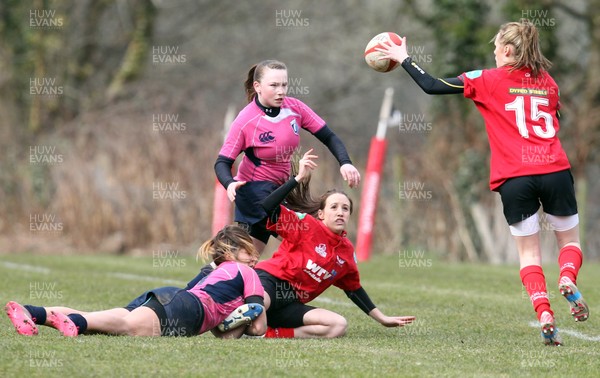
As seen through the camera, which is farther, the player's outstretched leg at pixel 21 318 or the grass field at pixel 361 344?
the player's outstretched leg at pixel 21 318

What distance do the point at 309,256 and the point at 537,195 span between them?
1.61 metres

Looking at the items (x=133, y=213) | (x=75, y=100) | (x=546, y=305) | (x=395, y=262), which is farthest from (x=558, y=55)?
(x=546, y=305)

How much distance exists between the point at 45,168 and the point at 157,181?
2264 mm

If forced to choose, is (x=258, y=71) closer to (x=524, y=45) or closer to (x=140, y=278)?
(x=524, y=45)

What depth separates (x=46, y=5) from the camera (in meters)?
25.7

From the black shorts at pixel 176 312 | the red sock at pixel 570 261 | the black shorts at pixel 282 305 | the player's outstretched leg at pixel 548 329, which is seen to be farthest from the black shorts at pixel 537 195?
the black shorts at pixel 176 312

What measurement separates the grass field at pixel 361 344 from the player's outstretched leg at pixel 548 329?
8 centimetres

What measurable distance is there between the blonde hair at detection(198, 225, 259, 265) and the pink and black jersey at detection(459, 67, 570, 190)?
1737mm

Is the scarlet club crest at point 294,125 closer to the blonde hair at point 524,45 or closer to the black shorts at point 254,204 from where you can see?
the black shorts at point 254,204

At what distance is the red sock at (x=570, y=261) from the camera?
6.78 meters

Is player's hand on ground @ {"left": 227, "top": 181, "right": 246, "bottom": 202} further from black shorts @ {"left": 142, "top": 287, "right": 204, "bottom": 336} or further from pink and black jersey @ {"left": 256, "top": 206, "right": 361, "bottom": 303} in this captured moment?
black shorts @ {"left": 142, "top": 287, "right": 204, "bottom": 336}

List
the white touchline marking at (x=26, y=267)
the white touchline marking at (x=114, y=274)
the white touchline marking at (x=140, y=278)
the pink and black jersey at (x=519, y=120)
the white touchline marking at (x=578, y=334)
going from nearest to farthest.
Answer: the pink and black jersey at (x=519, y=120)
the white touchline marking at (x=578, y=334)
the white touchline marking at (x=140, y=278)
the white touchline marking at (x=114, y=274)
the white touchline marking at (x=26, y=267)

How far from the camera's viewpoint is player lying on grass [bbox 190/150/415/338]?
23.8ft

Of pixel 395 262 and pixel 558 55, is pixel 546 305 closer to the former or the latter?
pixel 395 262
